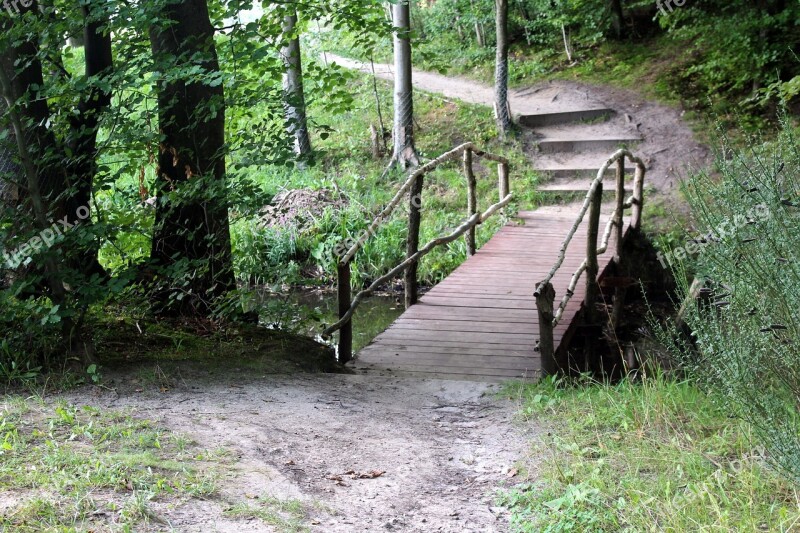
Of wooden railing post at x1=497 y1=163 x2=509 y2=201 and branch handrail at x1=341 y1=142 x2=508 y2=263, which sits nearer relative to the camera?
branch handrail at x1=341 y1=142 x2=508 y2=263

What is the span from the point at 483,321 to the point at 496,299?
2.20ft

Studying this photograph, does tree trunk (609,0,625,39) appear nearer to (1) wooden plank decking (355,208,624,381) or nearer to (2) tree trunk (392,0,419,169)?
(2) tree trunk (392,0,419,169)

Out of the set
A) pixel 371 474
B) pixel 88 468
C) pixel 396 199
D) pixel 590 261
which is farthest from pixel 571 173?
pixel 88 468

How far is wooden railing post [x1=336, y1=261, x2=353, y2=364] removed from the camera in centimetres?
713

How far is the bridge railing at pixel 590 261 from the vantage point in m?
6.09

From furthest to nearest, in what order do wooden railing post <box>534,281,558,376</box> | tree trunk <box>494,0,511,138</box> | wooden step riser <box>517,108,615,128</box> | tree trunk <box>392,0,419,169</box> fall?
wooden step riser <box>517,108,615,128</box>
tree trunk <box>494,0,511,138</box>
tree trunk <box>392,0,419,169</box>
wooden railing post <box>534,281,558,376</box>

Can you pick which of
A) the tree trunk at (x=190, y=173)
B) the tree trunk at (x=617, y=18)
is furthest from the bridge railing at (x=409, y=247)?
the tree trunk at (x=617, y=18)

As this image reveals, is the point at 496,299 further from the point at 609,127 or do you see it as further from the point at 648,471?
the point at 609,127

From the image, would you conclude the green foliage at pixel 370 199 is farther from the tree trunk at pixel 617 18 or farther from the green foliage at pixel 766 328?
the green foliage at pixel 766 328

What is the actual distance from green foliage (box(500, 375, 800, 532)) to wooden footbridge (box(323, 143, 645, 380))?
1.71 m

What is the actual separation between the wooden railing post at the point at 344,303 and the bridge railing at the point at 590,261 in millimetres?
1648

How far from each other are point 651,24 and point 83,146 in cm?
1339

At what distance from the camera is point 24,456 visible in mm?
3713

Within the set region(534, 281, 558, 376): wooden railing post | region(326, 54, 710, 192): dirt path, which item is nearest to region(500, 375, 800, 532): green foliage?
region(534, 281, 558, 376): wooden railing post
